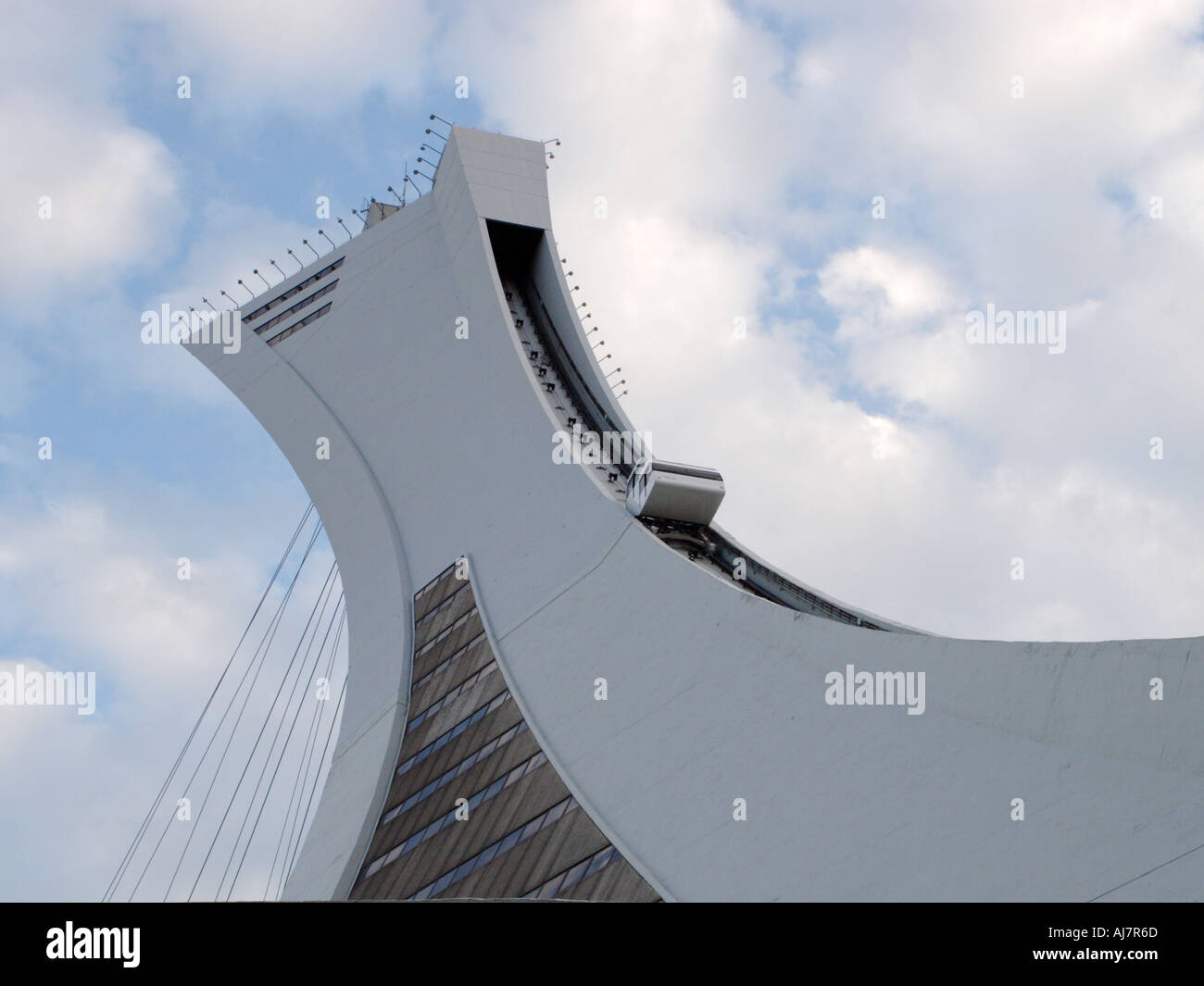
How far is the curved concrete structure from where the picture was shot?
15.2 m

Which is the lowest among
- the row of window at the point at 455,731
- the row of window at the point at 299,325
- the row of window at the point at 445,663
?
the row of window at the point at 455,731

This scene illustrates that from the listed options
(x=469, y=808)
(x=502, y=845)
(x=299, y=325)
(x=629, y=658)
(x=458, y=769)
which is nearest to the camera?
(x=502, y=845)

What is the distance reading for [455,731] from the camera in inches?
1051

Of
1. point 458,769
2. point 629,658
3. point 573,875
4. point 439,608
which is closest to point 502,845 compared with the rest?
point 573,875

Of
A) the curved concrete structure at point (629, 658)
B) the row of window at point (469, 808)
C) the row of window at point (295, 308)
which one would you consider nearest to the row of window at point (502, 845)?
the curved concrete structure at point (629, 658)

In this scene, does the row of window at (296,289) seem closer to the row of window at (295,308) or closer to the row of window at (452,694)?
the row of window at (295,308)

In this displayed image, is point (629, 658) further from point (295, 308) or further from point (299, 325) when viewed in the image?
point (295, 308)

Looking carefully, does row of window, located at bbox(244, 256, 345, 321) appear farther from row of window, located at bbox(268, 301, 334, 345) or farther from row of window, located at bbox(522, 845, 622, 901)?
row of window, located at bbox(522, 845, 622, 901)

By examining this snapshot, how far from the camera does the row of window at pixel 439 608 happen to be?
98.9ft

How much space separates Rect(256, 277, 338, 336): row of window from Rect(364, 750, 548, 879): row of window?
18.4 meters

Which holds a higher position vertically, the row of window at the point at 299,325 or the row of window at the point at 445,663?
the row of window at the point at 299,325

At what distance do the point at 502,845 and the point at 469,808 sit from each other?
1.78 meters

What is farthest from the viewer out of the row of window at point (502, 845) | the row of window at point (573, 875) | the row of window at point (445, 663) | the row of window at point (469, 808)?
the row of window at point (445, 663)

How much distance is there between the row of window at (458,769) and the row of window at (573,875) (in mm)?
4038
